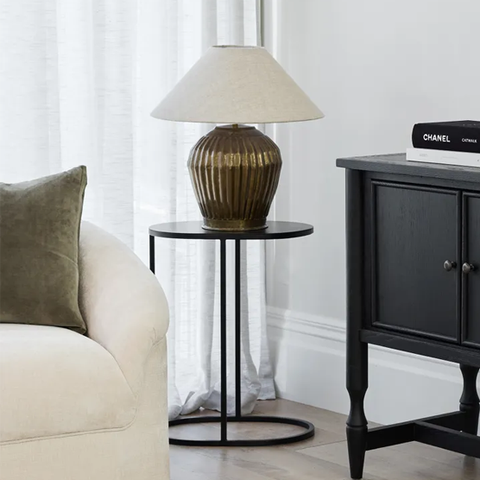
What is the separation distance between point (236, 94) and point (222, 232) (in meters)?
0.41

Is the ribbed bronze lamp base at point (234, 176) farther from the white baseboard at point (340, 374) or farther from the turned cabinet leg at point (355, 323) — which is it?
the white baseboard at point (340, 374)

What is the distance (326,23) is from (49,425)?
1805 mm

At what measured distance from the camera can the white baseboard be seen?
347 cm

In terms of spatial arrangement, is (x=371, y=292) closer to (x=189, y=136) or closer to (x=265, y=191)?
(x=265, y=191)

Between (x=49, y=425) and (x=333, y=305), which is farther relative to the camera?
(x=333, y=305)

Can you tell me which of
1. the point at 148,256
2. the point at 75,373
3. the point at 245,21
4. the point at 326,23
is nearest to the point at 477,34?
the point at 326,23

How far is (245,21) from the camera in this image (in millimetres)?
3924

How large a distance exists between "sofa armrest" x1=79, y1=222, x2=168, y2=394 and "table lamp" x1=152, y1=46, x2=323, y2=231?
1.21 feet

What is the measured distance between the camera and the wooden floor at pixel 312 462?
3135mm

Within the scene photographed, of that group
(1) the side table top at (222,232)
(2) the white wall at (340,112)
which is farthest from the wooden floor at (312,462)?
(1) the side table top at (222,232)

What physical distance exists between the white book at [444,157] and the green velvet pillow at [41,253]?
0.90m

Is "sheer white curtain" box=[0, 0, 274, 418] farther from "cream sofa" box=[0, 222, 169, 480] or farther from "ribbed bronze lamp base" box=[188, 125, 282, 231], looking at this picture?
"cream sofa" box=[0, 222, 169, 480]

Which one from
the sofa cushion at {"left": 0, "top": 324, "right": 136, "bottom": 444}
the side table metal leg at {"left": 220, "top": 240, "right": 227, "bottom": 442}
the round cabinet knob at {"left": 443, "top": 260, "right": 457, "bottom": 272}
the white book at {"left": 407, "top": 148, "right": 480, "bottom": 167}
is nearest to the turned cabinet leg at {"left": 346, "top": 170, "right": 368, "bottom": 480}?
the white book at {"left": 407, "top": 148, "right": 480, "bottom": 167}

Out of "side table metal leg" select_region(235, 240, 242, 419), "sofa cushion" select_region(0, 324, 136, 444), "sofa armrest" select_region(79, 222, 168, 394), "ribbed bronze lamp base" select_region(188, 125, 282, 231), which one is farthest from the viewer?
"side table metal leg" select_region(235, 240, 242, 419)
